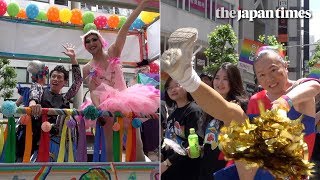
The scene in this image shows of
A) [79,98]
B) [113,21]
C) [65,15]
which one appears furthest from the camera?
[113,21]

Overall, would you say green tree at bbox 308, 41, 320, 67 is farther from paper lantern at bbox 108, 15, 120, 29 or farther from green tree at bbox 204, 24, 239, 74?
paper lantern at bbox 108, 15, 120, 29

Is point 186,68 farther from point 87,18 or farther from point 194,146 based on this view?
point 87,18

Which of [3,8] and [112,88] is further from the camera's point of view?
[3,8]

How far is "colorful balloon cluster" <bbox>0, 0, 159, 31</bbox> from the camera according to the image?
4.21 meters

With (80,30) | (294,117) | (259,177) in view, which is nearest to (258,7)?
(294,117)

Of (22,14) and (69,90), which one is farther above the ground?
(22,14)

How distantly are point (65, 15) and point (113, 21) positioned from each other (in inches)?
19.6

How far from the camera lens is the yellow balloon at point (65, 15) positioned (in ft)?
13.8

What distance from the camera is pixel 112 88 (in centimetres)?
338

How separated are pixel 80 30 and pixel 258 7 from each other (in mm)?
2082

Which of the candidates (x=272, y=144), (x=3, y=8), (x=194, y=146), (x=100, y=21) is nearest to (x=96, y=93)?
(x=194, y=146)

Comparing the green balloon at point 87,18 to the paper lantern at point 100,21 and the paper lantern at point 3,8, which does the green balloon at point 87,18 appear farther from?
the paper lantern at point 3,8

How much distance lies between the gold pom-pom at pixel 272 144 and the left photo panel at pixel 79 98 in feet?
4.38

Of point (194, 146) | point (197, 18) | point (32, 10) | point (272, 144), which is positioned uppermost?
point (32, 10)
